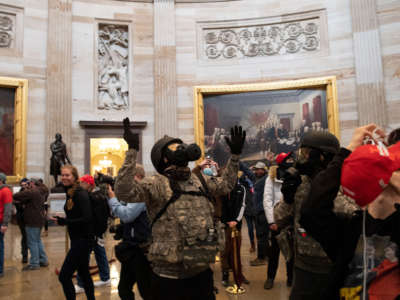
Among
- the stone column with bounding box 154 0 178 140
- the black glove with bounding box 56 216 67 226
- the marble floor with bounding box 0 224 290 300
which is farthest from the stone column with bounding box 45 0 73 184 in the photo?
the black glove with bounding box 56 216 67 226

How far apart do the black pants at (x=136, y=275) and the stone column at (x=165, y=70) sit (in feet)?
32.9

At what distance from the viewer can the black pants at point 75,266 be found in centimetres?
347

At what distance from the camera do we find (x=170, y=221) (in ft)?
7.34

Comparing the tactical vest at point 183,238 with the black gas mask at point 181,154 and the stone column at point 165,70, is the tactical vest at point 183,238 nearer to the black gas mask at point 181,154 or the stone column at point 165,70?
the black gas mask at point 181,154

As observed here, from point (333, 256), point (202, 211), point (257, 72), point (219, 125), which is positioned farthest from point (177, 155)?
point (257, 72)

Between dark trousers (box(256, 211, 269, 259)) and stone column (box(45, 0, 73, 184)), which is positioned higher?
stone column (box(45, 0, 73, 184))

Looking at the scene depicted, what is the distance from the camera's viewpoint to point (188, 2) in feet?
46.5

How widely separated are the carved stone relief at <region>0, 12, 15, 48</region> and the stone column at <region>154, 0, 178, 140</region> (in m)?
5.27

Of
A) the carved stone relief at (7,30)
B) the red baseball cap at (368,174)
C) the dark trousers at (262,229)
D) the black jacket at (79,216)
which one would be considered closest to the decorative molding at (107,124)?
the carved stone relief at (7,30)

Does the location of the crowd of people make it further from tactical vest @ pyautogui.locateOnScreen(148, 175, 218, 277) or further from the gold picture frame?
the gold picture frame

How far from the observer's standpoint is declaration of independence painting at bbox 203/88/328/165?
12953mm

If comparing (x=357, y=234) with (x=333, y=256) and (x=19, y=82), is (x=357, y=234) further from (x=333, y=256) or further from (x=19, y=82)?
(x=19, y=82)

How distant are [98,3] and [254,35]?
6428 mm

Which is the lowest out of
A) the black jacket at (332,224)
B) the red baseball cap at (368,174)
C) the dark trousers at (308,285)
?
the dark trousers at (308,285)
